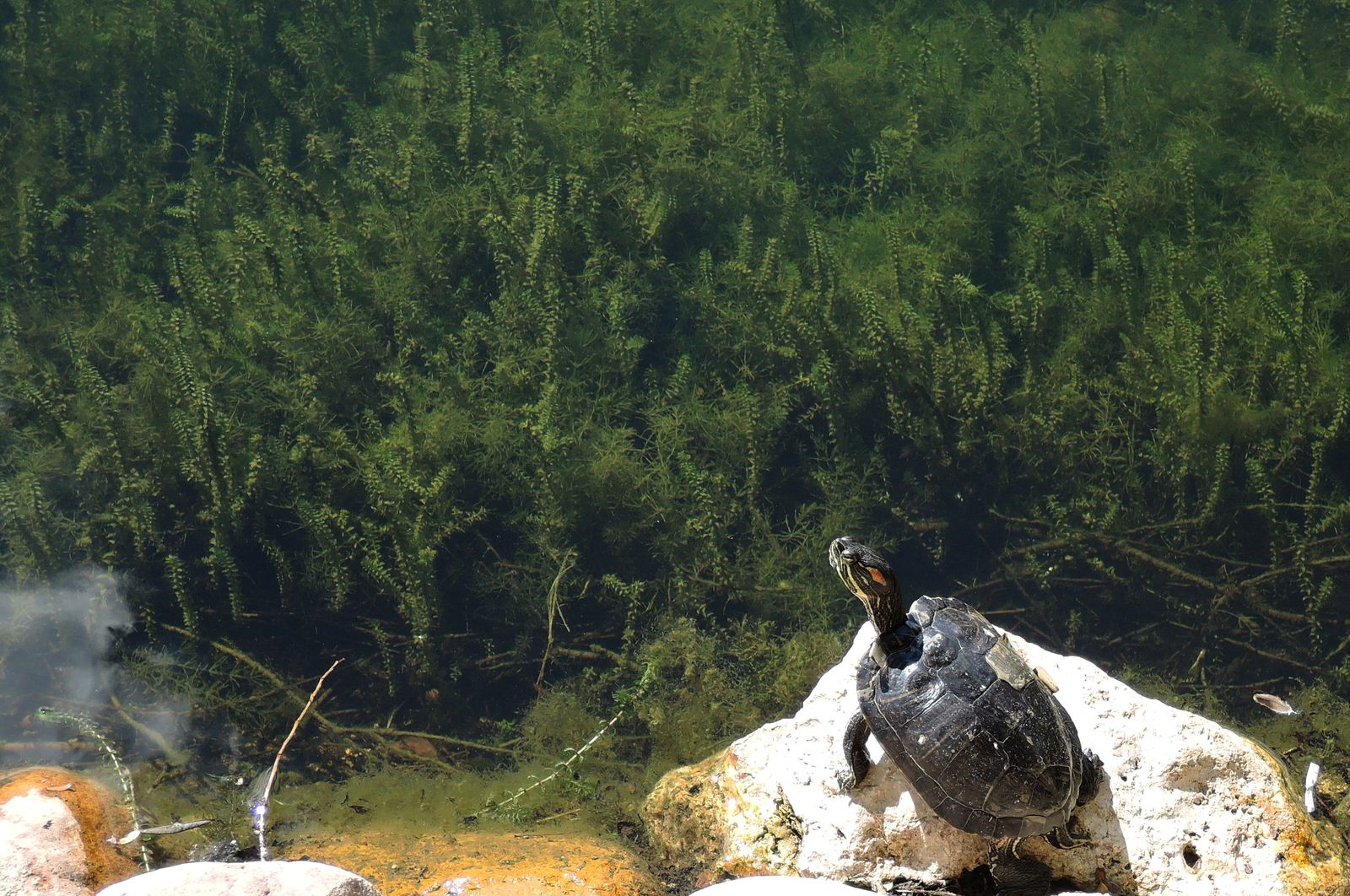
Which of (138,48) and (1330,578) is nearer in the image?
(1330,578)

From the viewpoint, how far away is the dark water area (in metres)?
5.00

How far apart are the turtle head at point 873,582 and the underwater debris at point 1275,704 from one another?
2.55 m

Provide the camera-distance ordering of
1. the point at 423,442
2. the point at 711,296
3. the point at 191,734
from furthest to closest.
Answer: the point at 711,296 < the point at 423,442 < the point at 191,734

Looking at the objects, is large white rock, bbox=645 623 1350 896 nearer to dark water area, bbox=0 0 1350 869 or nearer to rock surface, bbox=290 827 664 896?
rock surface, bbox=290 827 664 896

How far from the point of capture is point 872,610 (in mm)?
3279

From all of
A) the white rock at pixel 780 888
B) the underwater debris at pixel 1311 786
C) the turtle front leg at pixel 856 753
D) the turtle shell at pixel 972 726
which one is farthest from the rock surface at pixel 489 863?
the underwater debris at pixel 1311 786

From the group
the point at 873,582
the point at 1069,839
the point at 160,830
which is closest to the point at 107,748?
the point at 160,830

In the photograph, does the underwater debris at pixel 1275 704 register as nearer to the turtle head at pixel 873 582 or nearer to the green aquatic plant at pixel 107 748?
the turtle head at pixel 873 582

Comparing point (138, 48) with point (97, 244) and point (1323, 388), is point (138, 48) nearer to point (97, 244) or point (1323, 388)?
point (97, 244)

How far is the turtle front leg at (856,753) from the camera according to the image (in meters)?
3.06

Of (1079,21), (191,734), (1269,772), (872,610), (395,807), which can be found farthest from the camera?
(1079,21)

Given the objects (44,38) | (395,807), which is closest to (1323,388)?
(395,807)

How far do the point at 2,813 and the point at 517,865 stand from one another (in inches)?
68.4

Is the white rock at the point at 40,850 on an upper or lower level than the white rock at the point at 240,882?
lower
